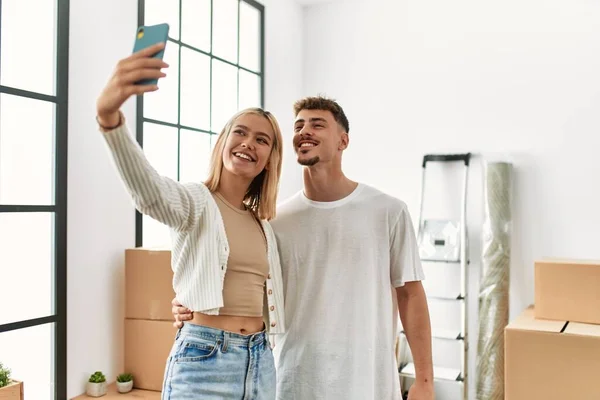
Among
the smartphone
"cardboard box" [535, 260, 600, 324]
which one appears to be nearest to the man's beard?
the smartphone

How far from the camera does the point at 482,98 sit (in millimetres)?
3756

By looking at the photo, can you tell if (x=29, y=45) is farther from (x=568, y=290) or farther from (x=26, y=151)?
(x=568, y=290)

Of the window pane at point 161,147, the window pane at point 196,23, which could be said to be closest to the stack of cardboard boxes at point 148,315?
the window pane at point 161,147

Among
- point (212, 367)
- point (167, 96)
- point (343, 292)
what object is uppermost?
point (167, 96)

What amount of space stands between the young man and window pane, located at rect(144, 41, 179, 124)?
52.4 inches

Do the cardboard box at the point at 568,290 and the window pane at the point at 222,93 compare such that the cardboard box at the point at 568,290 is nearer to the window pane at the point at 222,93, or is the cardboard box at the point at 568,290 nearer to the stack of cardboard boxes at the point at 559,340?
the stack of cardboard boxes at the point at 559,340

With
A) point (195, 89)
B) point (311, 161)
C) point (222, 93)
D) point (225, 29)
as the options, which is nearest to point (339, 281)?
point (311, 161)

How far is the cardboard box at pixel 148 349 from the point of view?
97.0 inches

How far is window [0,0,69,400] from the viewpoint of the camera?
→ 2193mm

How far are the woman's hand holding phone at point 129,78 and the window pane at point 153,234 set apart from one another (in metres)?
1.91

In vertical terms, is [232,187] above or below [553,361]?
above

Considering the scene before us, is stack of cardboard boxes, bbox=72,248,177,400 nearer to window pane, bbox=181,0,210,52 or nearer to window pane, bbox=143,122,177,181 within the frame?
window pane, bbox=143,122,177,181

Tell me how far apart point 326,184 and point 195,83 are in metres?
1.80

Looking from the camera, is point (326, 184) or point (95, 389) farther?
point (95, 389)
